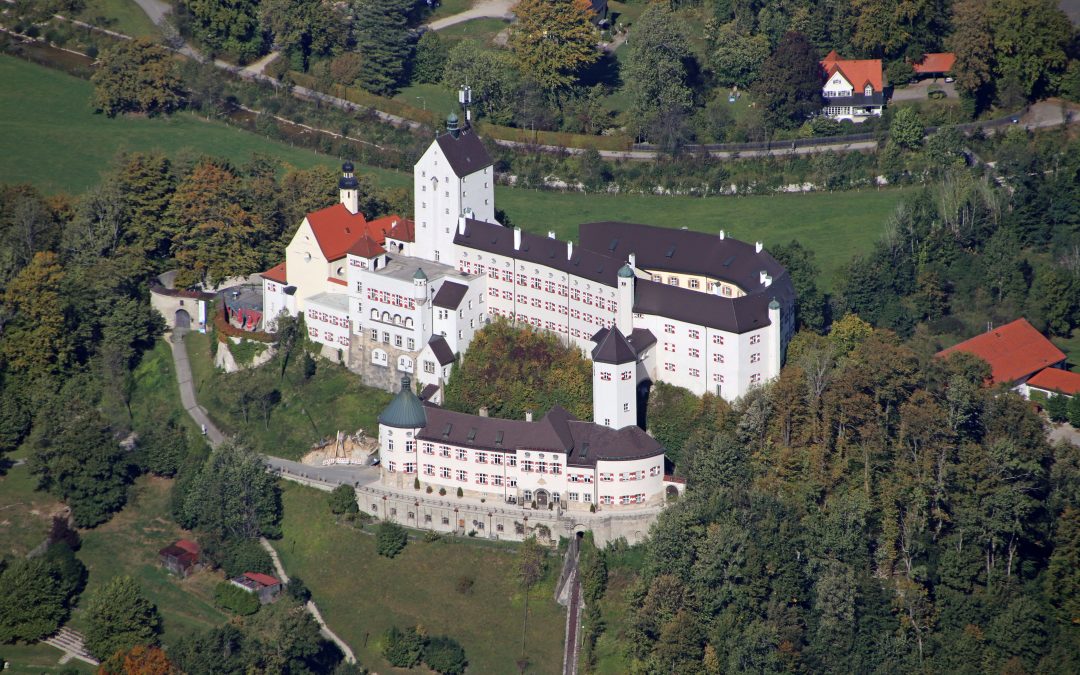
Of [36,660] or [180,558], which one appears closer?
[36,660]

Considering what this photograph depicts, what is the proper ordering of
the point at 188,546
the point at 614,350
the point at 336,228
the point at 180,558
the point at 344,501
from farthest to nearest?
the point at 336,228
the point at 188,546
the point at 180,558
the point at 344,501
the point at 614,350

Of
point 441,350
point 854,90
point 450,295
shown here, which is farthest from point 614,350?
point 854,90

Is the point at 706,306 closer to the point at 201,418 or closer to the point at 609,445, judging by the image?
the point at 609,445

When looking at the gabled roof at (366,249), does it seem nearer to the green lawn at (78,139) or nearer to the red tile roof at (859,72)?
the green lawn at (78,139)

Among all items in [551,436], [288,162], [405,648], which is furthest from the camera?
[288,162]

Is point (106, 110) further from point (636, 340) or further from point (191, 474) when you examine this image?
point (636, 340)

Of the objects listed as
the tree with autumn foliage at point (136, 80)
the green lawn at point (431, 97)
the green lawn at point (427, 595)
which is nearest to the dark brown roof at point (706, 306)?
the green lawn at point (427, 595)
